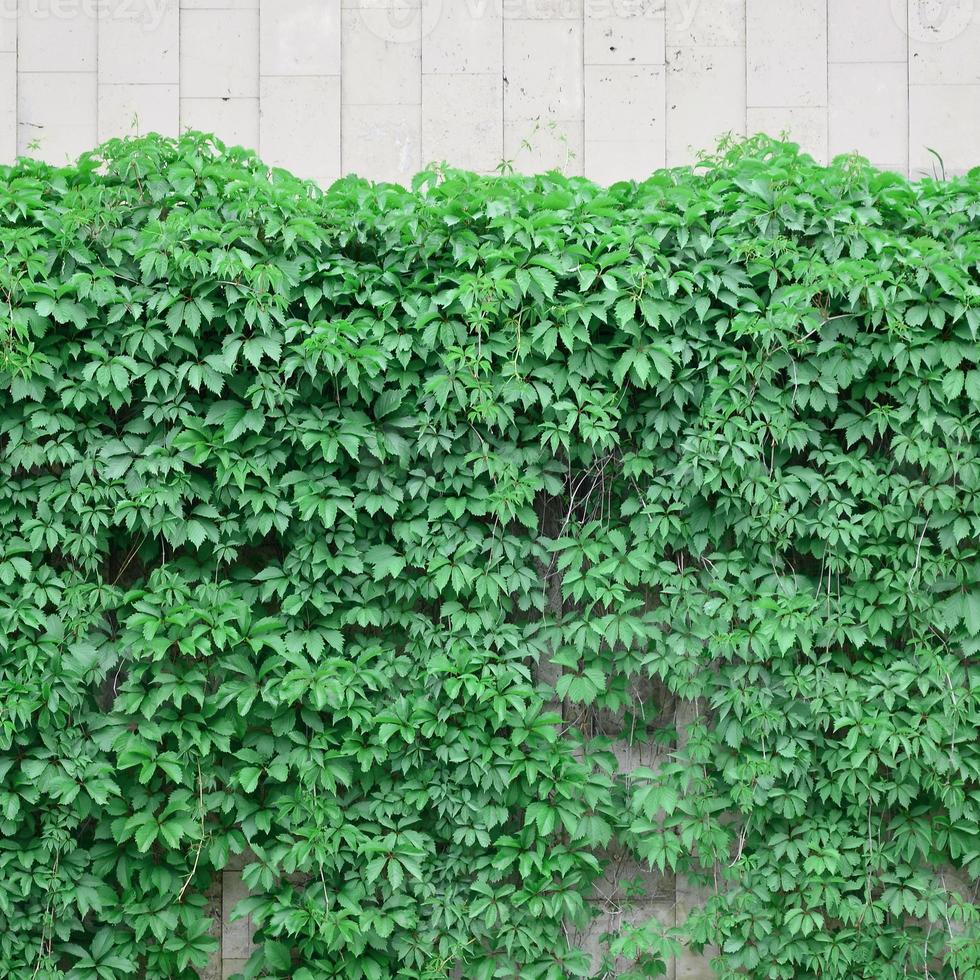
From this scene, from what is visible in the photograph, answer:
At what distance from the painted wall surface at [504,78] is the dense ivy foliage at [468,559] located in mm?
677

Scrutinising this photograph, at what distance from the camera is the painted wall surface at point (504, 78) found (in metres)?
3.91

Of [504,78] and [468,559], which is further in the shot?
[504,78]

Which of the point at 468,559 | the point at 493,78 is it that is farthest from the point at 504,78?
the point at 468,559

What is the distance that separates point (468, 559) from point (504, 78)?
81.1 inches

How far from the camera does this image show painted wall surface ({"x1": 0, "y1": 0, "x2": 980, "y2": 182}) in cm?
391

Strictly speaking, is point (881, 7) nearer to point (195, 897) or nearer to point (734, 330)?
point (734, 330)

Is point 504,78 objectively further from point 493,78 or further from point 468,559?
point 468,559

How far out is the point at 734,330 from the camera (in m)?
3.28

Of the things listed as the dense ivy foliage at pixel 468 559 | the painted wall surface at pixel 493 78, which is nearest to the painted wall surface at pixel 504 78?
the painted wall surface at pixel 493 78

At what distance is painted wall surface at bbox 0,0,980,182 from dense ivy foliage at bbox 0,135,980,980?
2.22 feet

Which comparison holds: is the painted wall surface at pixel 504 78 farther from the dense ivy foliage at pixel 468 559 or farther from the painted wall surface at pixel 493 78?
the dense ivy foliage at pixel 468 559

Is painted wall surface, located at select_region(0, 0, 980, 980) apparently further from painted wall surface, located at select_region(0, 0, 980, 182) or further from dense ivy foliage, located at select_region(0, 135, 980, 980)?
dense ivy foliage, located at select_region(0, 135, 980, 980)

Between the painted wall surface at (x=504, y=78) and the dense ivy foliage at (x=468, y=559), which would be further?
the painted wall surface at (x=504, y=78)

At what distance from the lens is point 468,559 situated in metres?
3.24
